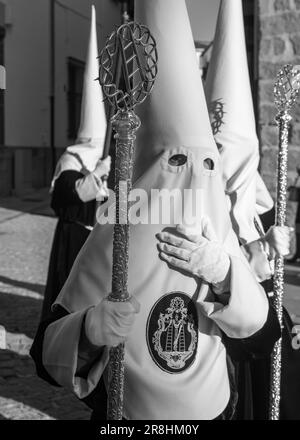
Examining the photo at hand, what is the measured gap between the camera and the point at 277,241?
2.48m

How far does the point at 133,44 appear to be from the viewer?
5.06ft

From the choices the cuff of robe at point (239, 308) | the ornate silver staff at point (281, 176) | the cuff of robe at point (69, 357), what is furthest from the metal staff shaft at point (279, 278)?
the cuff of robe at point (69, 357)

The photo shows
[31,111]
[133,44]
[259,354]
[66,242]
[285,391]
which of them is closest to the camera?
[133,44]

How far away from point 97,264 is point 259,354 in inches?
23.4

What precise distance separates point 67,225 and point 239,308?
3.43 meters

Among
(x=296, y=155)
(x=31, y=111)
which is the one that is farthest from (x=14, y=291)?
(x=31, y=111)

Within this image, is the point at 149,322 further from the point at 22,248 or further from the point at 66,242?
the point at 22,248

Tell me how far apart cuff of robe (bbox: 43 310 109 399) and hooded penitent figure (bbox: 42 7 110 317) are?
2911mm

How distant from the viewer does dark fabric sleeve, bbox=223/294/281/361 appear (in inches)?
76.4

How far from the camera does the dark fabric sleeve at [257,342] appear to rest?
1.94 metres

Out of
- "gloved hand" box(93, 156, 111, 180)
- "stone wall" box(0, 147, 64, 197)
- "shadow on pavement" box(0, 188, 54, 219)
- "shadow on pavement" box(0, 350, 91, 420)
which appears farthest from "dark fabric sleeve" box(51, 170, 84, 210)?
"stone wall" box(0, 147, 64, 197)

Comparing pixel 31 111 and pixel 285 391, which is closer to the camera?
pixel 285 391

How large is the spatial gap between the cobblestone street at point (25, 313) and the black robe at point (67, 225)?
1.68ft

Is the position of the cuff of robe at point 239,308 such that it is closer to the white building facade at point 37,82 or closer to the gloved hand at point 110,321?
the gloved hand at point 110,321
